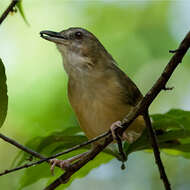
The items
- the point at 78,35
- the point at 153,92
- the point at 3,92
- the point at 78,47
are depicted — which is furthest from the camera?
the point at 78,35

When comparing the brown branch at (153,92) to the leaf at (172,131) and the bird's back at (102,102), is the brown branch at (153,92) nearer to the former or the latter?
the leaf at (172,131)

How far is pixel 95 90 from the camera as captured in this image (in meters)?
4.70

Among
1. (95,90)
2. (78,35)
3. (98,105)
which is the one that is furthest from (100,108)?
(78,35)

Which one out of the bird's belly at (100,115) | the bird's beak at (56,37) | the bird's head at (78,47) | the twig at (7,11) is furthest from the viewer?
the bird's head at (78,47)

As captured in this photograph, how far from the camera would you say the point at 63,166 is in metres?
3.46

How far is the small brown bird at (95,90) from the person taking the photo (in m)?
4.59

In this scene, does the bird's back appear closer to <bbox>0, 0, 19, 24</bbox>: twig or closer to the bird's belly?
the bird's belly

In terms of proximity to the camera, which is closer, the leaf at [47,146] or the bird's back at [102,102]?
the leaf at [47,146]

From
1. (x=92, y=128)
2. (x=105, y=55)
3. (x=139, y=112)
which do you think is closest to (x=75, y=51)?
(x=105, y=55)

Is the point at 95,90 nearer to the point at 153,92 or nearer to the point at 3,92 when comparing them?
the point at 3,92

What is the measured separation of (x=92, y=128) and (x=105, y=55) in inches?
44.4

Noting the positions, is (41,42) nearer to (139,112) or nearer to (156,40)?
(156,40)

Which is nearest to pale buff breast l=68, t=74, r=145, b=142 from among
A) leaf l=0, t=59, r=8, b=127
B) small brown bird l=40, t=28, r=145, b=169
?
small brown bird l=40, t=28, r=145, b=169

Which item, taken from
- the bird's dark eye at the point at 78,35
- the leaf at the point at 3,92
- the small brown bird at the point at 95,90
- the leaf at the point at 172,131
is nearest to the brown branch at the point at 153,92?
the leaf at the point at 172,131
